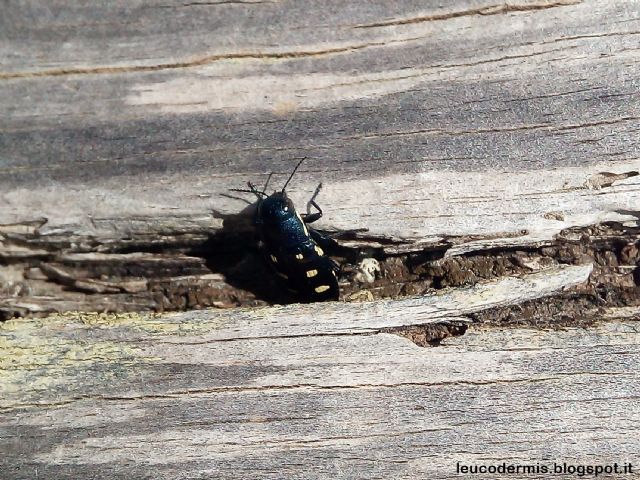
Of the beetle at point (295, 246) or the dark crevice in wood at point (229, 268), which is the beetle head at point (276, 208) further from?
the dark crevice in wood at point (229, 268)

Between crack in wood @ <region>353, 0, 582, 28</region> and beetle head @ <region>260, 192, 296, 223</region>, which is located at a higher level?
crack in wood @ <region>353, 0, 582, 28</region>

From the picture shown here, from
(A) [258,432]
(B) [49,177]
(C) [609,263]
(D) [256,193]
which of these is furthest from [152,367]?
(C) [609,263]

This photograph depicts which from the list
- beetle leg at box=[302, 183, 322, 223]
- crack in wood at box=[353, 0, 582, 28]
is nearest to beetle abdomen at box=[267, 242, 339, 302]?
beetle leg at box=[302, 183, 322, 223]

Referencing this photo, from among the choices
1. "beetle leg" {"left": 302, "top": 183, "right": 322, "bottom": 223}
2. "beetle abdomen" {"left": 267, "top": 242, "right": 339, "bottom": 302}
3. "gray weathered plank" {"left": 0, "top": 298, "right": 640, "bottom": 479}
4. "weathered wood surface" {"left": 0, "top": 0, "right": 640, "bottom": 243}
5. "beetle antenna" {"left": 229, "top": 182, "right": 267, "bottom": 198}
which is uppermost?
"weathered wood surface" {"left": 0, "top": 0, "right": 640, "bottom": 243}

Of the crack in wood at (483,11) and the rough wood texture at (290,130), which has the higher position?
the crack in wood at (483,11)

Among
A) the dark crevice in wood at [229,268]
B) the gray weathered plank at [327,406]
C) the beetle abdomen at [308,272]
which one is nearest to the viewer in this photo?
the gray weathered plank at [327,406]

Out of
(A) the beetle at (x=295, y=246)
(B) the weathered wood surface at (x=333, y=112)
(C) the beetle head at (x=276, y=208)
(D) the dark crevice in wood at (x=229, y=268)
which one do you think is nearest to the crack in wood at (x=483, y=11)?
(B) the weathered wood surface at (x=333, y=112)

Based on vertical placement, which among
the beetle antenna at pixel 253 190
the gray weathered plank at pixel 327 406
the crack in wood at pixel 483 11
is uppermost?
the crack in wood at pixel 483 11

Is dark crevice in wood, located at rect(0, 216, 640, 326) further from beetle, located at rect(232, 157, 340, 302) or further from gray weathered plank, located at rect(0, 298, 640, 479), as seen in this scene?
gray weathered plank, located at rect(0, 298, 640, 479)
